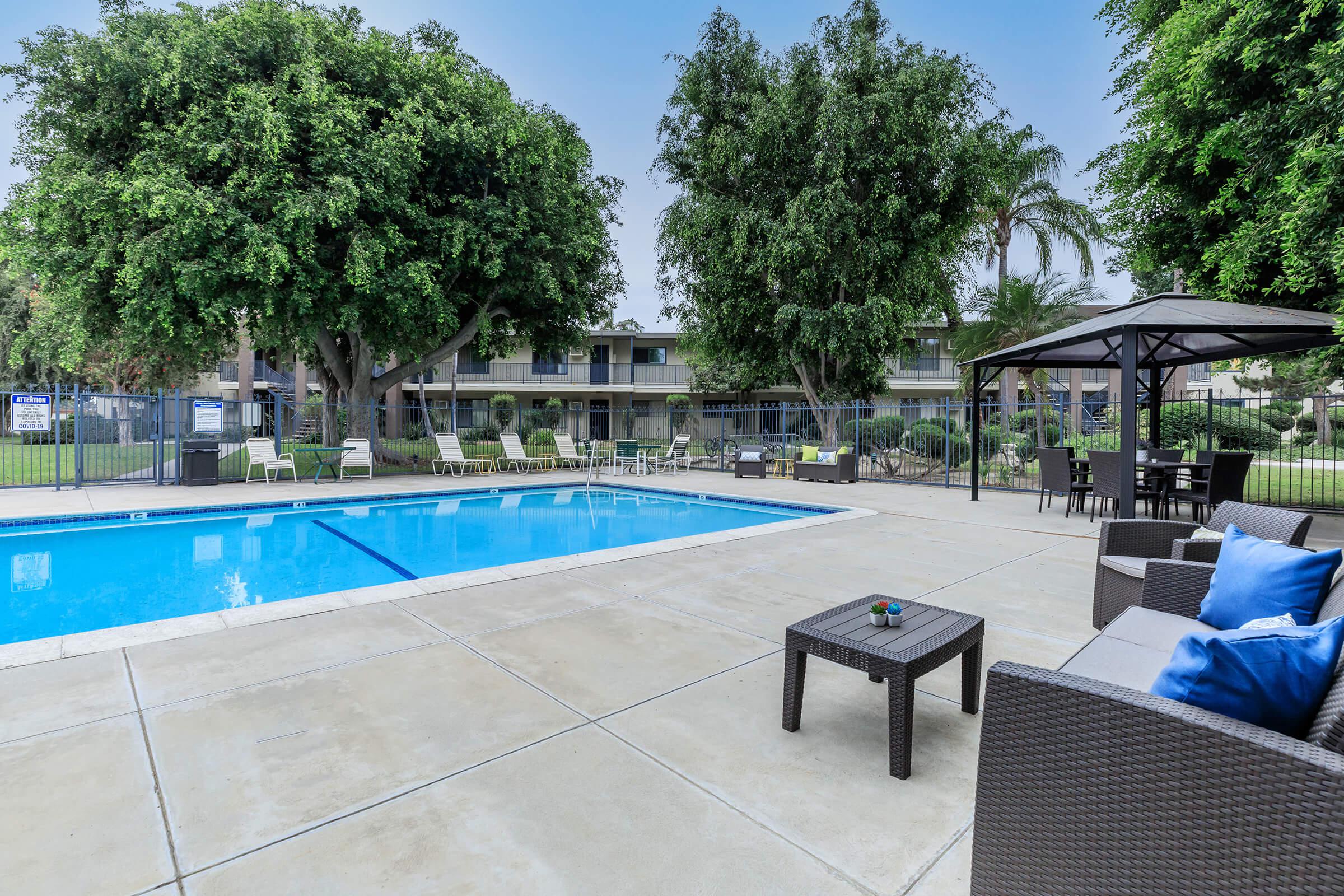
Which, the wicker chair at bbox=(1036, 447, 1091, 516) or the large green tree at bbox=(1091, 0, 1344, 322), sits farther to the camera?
the wicker chair at bbox=(1036, 447, 1091, 516)

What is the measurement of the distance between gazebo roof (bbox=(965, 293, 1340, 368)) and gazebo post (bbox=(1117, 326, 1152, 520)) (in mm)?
186

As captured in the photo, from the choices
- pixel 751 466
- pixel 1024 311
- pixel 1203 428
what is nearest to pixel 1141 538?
pixel 751 466

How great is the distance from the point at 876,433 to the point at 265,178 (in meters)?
14.8

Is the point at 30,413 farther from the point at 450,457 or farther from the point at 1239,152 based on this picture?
the point at 1239,152

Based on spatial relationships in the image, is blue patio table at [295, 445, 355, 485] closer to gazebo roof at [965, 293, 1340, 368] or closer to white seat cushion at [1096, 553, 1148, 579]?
gazebo roof at [965, 293, 1340, 368]

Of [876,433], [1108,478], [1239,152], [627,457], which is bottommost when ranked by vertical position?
[627,457]

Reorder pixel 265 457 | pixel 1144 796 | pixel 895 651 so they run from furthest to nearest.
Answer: pixel 265 457, pixel 895 651, pixel 1144 796

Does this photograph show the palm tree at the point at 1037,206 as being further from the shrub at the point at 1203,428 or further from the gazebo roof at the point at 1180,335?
the gazebo roof at the point at 1180,335

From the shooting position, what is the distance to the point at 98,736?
2535 mm

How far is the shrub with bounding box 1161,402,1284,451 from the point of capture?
55.8 ft

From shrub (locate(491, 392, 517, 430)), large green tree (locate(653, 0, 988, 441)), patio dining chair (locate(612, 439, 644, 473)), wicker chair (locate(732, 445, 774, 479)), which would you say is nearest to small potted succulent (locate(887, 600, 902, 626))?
wicker chair (locate(732, 445, 774, 479))

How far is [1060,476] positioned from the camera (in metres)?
9.05

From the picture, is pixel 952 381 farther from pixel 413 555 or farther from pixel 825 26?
pixel 413 555

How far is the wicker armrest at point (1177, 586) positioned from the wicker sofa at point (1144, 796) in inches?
78.7
